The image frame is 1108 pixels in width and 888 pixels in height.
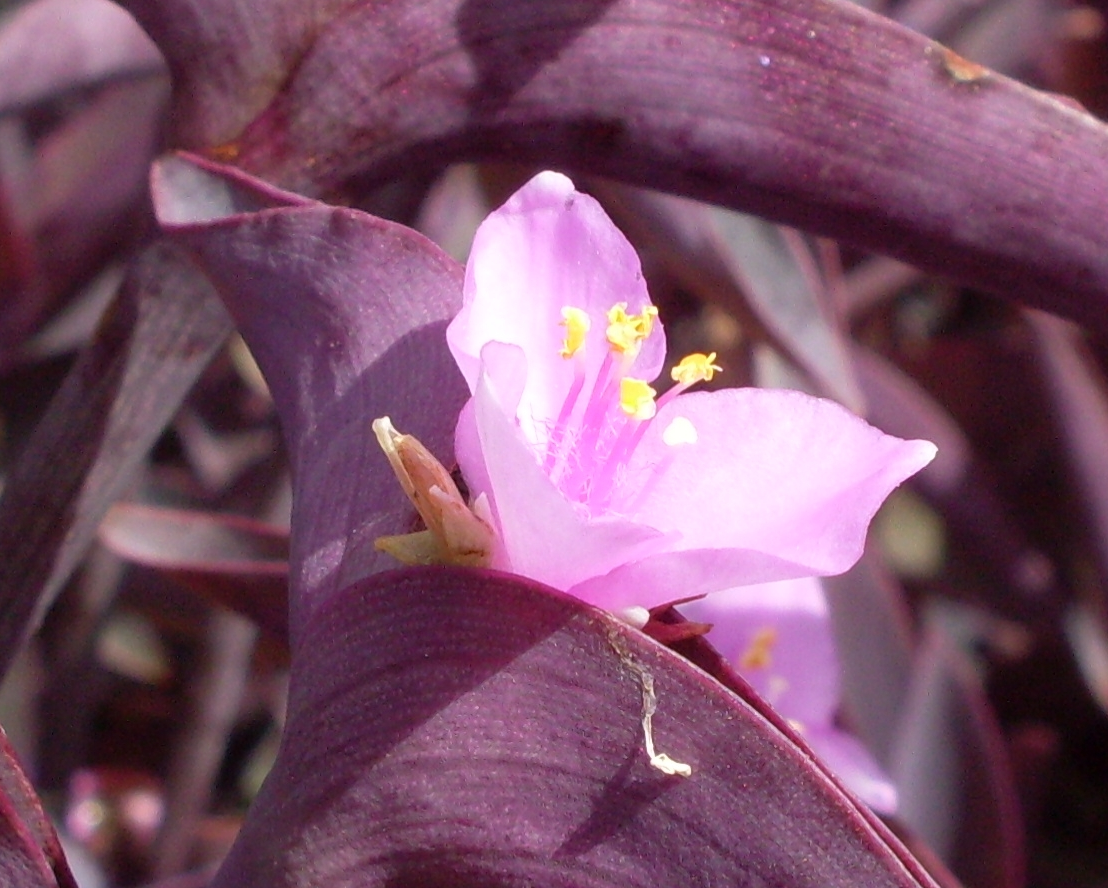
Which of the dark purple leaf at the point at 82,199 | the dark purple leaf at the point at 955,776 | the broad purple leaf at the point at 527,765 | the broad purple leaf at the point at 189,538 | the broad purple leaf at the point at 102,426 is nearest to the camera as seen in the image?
the broad purple leaf at the point at 527,765

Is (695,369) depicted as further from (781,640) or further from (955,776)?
(955,776)

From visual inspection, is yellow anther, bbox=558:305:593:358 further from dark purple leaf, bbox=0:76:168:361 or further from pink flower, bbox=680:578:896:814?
dark purple leaf, bbox=0:76:168:361

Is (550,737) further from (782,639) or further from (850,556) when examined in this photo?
(782,639)

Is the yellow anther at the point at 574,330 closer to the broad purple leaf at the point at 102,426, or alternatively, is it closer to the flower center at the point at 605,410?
the flower center at the point at 605,410

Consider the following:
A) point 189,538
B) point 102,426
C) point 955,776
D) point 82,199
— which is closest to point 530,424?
point 102,426

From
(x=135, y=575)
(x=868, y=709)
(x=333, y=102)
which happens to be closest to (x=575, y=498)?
(x=333, y=102)

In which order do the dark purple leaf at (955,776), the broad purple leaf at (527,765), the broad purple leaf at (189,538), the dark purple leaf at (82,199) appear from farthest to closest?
the dark purple leaf at (82,199) → the dark purple leaf at (955,776) → the broad purple leaf at (189,538) → the broad purple leaf at (527,765)

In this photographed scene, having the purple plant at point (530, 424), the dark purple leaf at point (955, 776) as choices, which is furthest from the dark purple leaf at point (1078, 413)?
the purple plant at point (530, 424)
